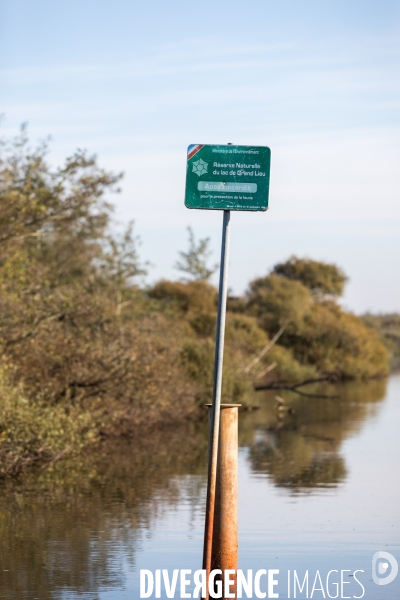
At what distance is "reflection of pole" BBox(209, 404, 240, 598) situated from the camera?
295 inches

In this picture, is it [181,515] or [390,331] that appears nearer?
[181,515]

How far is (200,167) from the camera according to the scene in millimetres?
7230

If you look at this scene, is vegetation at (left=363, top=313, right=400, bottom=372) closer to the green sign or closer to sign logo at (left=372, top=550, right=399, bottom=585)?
sign logo at (left=372, top=550, right=399, bottom=585)

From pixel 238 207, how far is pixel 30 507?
7008mm

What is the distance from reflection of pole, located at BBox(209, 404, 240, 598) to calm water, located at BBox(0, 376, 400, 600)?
126 cm

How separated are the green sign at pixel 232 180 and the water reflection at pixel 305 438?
27.6 feet

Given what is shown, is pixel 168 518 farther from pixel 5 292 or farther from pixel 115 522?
pixel 5 292

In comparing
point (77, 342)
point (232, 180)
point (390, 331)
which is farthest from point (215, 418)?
point (390, 331)

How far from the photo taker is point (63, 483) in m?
15.1

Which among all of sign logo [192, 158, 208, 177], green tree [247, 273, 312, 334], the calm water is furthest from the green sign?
green tree [247, 273, 312, 334]

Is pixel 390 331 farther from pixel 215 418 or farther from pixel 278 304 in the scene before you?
pixel 215 418

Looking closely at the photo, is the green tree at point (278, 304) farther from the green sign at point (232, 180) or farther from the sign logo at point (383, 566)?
the green sign at point (232, 180)

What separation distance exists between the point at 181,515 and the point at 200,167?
6401 millimetres

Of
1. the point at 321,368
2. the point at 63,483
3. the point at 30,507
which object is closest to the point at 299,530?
the point at 30,507
